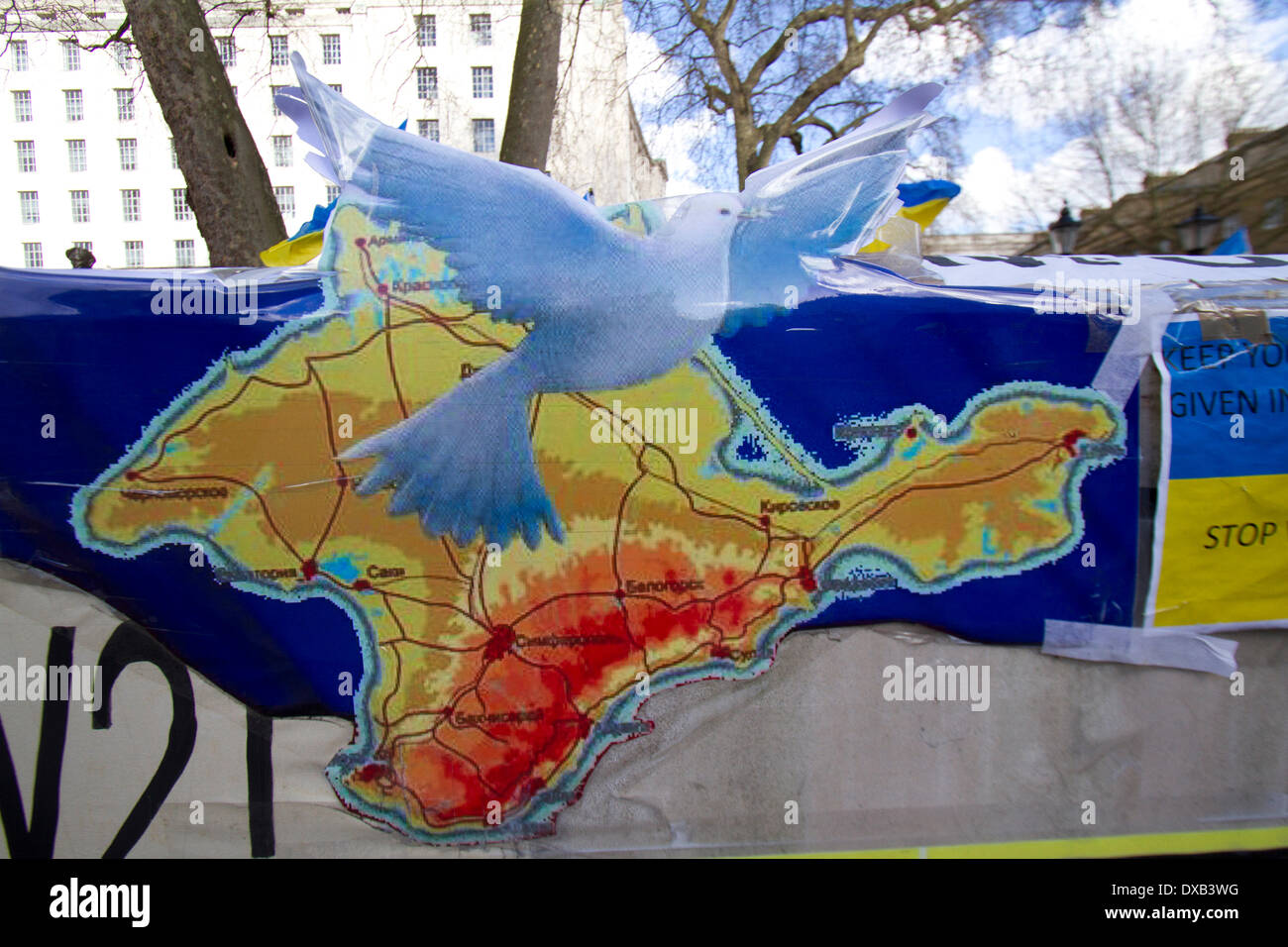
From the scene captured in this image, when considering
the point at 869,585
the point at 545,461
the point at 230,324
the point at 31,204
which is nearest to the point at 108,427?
the point at 230,324

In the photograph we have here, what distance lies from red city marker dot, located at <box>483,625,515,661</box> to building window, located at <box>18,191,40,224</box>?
5685cm

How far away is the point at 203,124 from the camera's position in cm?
552

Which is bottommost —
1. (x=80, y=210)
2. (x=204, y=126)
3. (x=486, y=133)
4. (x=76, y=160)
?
(x=204, y=126)

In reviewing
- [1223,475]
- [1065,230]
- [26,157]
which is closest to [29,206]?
[26,157]

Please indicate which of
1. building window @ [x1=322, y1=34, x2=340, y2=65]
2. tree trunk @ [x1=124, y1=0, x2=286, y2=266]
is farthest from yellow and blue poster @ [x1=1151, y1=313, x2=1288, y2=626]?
building window @ [x1=322, y1=34, x2=340, y2=65]

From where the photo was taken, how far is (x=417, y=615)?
2729 millimetres

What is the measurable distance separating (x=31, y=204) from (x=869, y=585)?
190 feet

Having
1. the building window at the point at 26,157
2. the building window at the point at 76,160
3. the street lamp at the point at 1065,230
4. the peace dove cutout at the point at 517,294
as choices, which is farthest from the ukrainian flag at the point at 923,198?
the building window at the point at 26,157

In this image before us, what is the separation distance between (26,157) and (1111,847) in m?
58.6

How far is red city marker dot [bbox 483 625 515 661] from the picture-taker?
2748 mm

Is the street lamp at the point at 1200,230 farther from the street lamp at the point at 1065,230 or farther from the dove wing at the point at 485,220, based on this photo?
the dove wing at the point at 485,220

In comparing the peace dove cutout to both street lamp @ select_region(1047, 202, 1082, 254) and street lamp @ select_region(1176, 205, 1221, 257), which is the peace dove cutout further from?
street lamp @ select_region(1047, 202, 1082, 254)

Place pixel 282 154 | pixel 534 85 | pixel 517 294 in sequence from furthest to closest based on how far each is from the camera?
pixel 282 154
pixel 534 85
pixel 517 294

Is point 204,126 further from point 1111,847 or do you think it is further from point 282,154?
point 282,154
